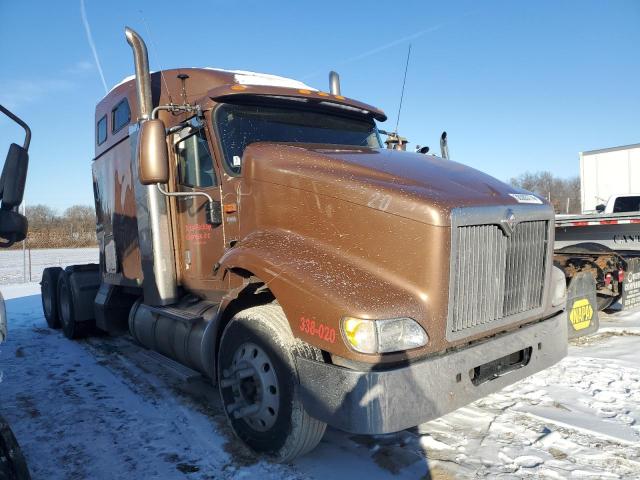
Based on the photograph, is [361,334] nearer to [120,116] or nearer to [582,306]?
[582,306]

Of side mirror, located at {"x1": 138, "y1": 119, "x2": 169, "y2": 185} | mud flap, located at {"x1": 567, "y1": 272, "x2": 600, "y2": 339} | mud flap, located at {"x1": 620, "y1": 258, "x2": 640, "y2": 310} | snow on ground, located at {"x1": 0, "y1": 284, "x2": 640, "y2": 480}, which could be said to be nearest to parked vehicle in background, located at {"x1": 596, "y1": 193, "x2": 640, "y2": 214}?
mud flap, located at {"x1": 620, "y1": 258, "x2": 640, "y2": 310}

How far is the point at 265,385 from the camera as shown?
322cm

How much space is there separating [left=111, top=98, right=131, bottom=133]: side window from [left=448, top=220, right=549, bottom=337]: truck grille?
14.2 ft

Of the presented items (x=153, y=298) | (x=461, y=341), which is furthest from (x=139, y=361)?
(x=461, y=341)

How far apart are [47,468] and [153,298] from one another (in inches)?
77.6

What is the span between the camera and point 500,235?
3088mm

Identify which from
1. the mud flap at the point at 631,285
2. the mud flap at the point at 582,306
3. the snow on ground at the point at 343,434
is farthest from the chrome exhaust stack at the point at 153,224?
the mud flap at the point at 631,285

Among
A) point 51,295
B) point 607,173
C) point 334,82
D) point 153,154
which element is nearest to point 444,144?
point 334,82

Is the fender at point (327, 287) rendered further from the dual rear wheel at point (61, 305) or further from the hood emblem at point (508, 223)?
the dual rear wheel at point (61, 305)

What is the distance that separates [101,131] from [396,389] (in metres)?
5.63

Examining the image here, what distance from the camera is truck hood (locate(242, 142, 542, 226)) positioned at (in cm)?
289

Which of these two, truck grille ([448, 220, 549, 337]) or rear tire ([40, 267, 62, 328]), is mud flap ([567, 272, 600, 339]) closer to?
truck grille ([448, 220, 549, 337])

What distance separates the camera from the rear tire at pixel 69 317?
7.33 m

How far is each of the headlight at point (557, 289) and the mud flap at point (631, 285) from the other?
12.4ft
